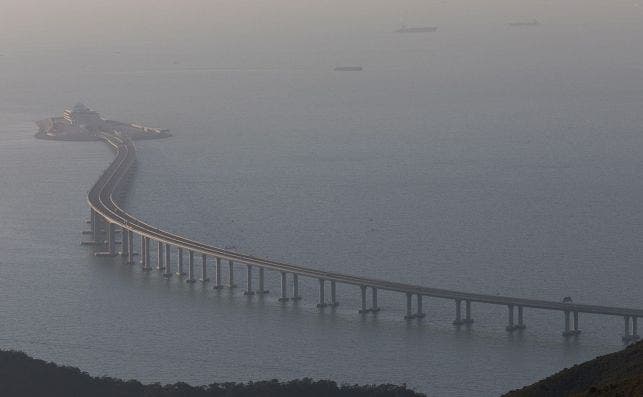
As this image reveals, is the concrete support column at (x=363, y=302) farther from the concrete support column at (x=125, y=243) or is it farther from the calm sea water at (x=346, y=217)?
the concrete support column at (x=125, y=243)

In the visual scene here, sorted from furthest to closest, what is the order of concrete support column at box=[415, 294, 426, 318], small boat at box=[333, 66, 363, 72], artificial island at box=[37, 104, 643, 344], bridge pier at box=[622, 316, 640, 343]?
1. small boat at box=[333, 66, 363, 72]
2. concrete support column at box=[415, 294, 426, 318]
3. artificial island at box=[37, 104, 643, 344]
4. bridge pier at box=[622, 316, 640, 343]

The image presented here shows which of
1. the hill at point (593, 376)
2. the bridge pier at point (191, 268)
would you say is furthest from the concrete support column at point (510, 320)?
the hill at point (593, 376)

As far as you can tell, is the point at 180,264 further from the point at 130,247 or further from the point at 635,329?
the point at 635,329

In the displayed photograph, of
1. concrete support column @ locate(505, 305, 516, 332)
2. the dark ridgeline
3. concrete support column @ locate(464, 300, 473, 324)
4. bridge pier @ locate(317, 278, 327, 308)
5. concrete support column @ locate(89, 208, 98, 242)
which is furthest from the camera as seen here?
concrete support column @ locate(89, 208, 98, 242)

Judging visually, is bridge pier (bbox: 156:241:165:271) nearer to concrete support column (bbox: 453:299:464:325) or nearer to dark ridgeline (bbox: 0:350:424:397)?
concrete support column (bbox: 453:299:464:325)

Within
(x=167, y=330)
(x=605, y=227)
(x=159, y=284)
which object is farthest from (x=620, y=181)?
(x=167, y=330)

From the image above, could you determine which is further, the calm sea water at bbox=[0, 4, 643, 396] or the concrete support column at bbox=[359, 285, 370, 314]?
the concrete support column at bbox=[359, 285, 370, 314]

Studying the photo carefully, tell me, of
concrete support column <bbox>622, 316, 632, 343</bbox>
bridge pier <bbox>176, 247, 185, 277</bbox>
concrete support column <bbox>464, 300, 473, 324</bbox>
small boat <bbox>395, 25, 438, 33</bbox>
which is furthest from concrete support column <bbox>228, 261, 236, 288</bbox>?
small boat <bbox>395, 25, 438, 33</bbox>

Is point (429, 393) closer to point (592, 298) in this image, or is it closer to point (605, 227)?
point (592, 298)
